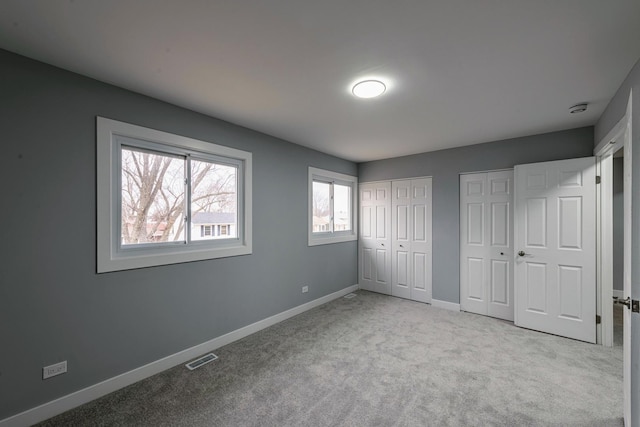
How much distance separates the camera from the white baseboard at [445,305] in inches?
166

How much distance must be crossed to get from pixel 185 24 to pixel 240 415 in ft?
8.47

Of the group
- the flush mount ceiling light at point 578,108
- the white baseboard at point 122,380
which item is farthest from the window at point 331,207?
the flush mount ceiling light at point 578,108

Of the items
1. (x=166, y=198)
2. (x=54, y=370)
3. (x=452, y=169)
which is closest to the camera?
(x=54, y=370)

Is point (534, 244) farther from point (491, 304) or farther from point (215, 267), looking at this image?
point (215, 267)

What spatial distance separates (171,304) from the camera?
263 centimetres

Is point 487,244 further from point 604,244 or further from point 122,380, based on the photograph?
point 122,380

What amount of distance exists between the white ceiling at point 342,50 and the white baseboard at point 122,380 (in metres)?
2.45

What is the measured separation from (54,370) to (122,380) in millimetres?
483

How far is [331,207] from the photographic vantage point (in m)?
4.88

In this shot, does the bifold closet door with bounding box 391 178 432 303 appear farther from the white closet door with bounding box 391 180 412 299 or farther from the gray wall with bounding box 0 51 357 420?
the gray wall with bounding box 0 51 357 420

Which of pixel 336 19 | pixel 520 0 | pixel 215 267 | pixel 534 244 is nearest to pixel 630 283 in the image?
pixel 520 0

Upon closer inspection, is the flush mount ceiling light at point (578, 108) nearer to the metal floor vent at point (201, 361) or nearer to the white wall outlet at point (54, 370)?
the metal floor vent at point (201, 361)

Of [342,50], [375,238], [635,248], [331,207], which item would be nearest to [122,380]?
[342,50]

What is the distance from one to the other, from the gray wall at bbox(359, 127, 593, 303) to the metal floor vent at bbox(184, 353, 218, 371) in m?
3.42
